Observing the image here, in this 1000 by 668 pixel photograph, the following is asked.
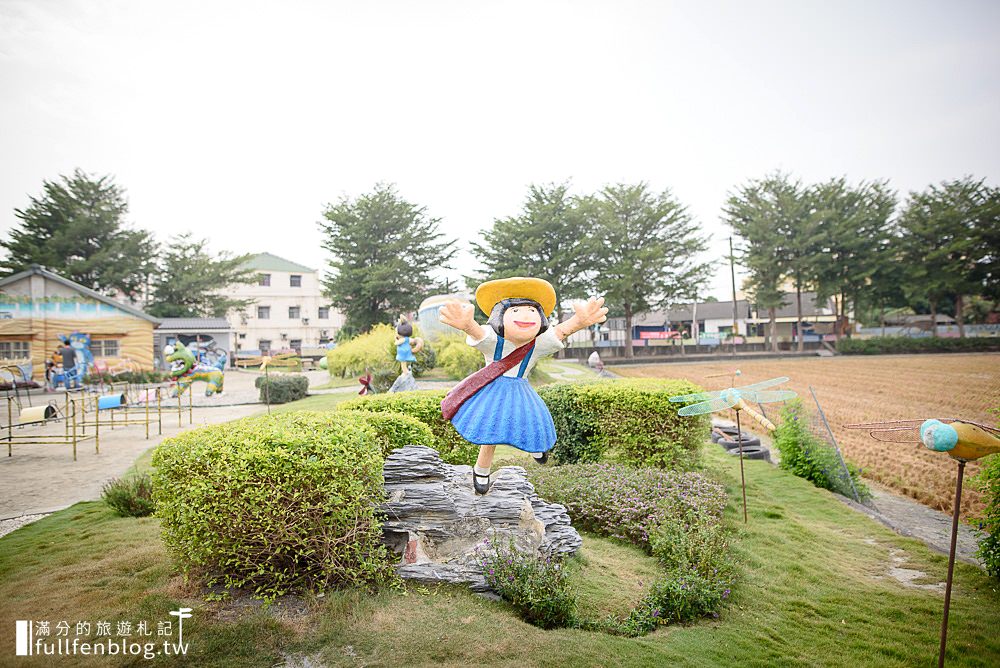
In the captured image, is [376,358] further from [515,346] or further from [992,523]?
[992,523]

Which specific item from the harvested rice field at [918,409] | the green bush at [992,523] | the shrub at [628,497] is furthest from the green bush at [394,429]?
the harvested rice field at [918,409]

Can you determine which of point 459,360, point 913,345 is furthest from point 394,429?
point 913,345

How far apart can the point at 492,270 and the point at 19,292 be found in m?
22.8

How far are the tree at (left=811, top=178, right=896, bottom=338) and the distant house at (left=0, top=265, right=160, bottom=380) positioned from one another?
38.3 m

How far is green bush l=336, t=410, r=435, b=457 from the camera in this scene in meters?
4.92

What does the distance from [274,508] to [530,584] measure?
1871mm

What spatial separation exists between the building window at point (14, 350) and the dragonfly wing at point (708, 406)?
79.8 feet

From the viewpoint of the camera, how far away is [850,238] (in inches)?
1273

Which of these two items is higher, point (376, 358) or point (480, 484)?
point (376, 358)

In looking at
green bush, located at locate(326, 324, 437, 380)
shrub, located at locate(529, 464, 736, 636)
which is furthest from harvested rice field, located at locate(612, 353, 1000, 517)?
green bush, located at locate(326, 324, 437, 380)

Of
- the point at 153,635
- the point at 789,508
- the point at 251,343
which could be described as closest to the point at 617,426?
the point at 789,508

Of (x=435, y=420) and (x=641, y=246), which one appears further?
(x=641, y=246)

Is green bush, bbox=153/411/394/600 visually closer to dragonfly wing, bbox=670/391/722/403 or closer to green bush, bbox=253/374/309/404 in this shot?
dragonfly wing, bbox=670/391/722/403

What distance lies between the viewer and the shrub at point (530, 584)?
3.64 m
